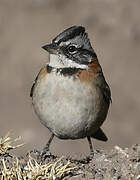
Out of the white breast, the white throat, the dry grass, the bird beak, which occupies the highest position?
the bird beak

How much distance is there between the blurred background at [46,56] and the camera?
14594 millimetres

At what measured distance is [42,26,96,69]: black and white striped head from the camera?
27.3 feet

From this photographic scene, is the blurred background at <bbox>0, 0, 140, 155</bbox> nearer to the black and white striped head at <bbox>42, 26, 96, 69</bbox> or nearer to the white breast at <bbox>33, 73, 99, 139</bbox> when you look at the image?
the white breast at <bbox>33, 73, 99, 139</bbox>

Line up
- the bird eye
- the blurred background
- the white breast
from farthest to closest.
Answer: the blurred background
the bird eye
the white breast

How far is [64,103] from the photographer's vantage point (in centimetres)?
827

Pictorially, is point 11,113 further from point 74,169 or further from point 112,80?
point 74,169

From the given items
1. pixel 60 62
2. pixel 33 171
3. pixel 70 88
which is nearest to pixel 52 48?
pixel 60 62

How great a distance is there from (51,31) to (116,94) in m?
2.92

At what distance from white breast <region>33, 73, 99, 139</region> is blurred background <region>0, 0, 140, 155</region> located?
5275mm

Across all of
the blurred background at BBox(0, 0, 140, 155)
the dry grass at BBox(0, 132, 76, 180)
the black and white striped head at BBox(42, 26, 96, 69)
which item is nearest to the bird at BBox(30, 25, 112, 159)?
the black and white striped head at BBox(42, 26, 96, 69)

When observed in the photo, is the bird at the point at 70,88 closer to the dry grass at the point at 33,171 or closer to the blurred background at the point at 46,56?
the dry grass at the point at 33,171

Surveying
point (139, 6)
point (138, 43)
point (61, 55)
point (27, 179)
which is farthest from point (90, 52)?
point (139, 6)

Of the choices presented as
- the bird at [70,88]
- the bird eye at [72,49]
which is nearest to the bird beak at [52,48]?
the bird at [70,88]

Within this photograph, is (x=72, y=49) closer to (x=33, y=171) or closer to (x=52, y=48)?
(x=52, y=48)
